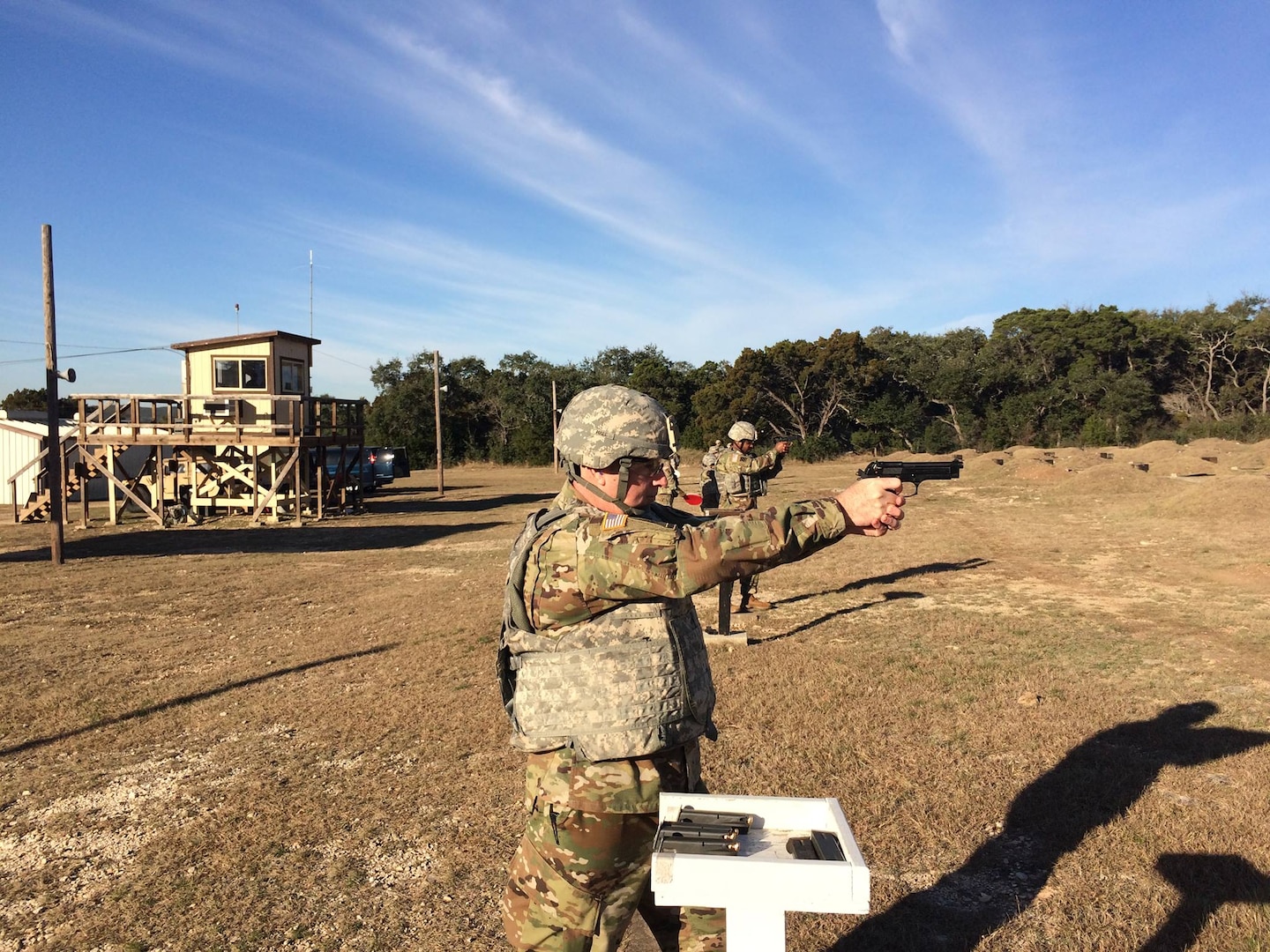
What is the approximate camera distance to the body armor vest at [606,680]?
2.49 m

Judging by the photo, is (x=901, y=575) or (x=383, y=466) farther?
(x=383, y=466)

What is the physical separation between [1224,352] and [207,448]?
4514 cm

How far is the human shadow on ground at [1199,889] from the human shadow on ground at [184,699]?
681 centimetres

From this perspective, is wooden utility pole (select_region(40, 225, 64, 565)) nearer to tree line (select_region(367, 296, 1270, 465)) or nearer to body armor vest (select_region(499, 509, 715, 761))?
body armor vest (select_region(499, 509, 715, 761))

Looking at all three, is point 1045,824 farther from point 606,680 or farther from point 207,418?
point 207,418

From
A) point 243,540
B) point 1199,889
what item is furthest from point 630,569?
point 243,540

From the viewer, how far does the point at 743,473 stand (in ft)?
34.1

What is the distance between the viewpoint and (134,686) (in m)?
7.46

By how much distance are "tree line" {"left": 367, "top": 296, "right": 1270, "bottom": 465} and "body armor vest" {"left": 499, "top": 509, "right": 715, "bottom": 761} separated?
38401 mm

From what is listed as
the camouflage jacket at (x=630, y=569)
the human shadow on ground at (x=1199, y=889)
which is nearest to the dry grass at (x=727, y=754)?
the human shadow on ground at (x=1199, y=889)

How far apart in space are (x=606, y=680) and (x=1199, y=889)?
327cm

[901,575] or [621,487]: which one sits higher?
[621,487]

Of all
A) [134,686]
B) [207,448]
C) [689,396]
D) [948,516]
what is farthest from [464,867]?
[689,396]

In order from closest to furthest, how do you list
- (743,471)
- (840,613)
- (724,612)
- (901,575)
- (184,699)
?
(184,699) < (724,612) < (840,613) < (743,471) < (901,575)
